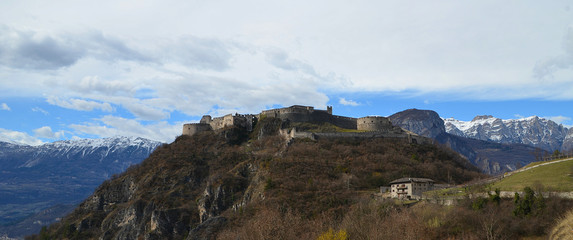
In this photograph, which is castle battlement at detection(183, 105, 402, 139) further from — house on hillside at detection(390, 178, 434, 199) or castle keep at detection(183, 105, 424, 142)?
house on hillside at detection(390, 178, 434, 199)

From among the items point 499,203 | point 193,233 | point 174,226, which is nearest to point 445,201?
point 499,203

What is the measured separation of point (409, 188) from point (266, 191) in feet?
103

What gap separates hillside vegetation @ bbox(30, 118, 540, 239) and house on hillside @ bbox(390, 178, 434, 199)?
4719 mm

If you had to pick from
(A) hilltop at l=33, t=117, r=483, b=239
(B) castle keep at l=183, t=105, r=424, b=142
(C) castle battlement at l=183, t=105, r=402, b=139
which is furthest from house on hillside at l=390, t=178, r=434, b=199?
(C) castle battlement at l=183, t=105, r=402, b=139

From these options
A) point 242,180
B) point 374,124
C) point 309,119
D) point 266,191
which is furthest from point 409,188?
point 309,119

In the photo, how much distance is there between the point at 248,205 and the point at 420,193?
37.9 meters

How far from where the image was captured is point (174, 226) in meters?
121

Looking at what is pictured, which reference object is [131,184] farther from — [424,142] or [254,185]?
[424,142]

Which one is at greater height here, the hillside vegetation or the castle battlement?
the castle battlement

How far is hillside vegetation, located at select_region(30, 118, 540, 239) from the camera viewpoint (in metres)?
69.9

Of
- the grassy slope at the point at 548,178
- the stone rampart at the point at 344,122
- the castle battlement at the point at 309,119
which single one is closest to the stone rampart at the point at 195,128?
the castle battlement at the point at 309,119

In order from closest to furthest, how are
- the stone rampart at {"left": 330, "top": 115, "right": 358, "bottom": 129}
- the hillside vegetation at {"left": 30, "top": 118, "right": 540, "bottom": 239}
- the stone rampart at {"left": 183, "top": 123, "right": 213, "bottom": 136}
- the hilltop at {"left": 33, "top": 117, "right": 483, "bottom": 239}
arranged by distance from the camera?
the hillside vegetation at {"left": 30, "top": 118, "right": 540, "bottom": 239}, the hilltop at {"left": 33, "top": 117, "right": 483, "bottom": 239}, the stone rampart at {"left": 330, "top": 115, "right": 358, "bottom": 129}, the stone rampart at {"left": 183, "top": 123, "right": 213, "bottom": 136}

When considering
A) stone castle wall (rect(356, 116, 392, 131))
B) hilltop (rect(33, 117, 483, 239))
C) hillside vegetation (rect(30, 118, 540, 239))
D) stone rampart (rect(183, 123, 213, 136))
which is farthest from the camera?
stone rampart (rect(183, 123, 213, 136))

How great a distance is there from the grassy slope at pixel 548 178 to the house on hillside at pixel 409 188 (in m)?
13.2
